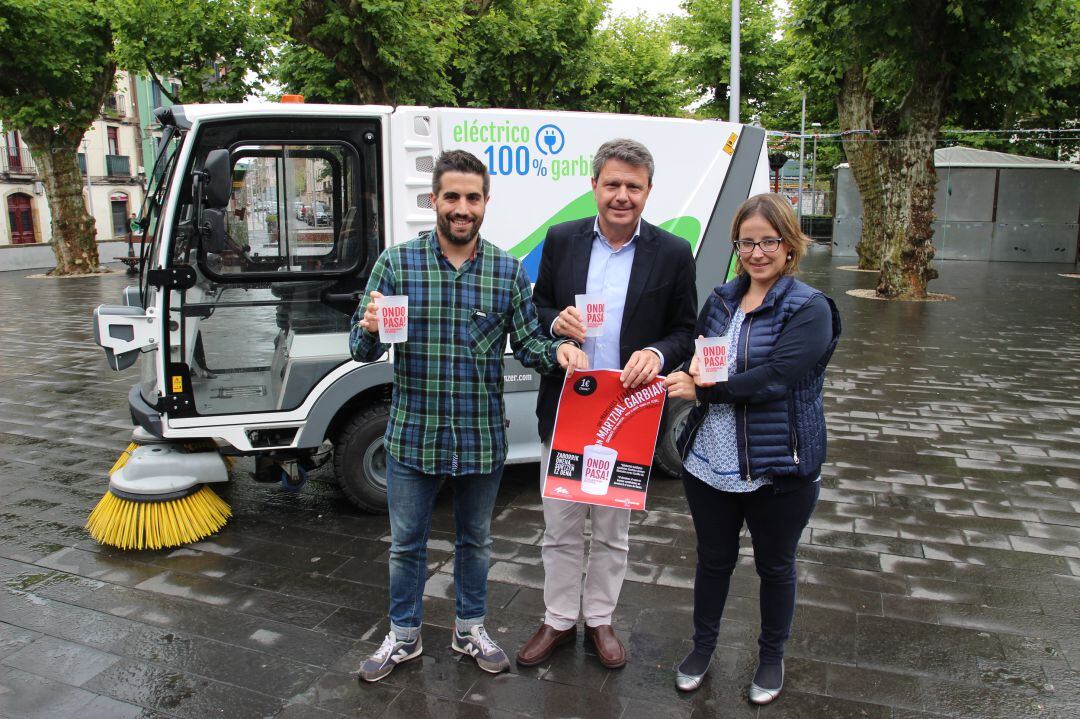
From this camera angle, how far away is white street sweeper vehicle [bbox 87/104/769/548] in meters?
4.29

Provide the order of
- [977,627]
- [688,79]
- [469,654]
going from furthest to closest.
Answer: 1. [688,79]
2. [977,627]
3. [469,654]

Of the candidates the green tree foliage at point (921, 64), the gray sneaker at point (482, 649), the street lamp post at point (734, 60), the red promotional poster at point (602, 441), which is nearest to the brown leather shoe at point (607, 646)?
the gray sneaker at point (482, 649)

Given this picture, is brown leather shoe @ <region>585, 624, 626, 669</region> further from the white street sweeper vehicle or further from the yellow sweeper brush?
the yellow sweeper brush

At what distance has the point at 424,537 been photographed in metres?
3.12

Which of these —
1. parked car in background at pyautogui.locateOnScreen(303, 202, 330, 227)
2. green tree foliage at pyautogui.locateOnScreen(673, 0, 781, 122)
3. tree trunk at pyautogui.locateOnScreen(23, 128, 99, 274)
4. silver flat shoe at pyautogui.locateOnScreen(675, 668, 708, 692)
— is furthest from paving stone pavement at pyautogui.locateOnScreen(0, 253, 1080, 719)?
green tree foliage at pyautogui.locateOnScreen(673, 0, 781, 122)

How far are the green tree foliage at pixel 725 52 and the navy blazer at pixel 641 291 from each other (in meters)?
23.9

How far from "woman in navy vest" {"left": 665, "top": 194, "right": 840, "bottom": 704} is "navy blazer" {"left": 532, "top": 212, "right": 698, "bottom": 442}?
0.18 meters

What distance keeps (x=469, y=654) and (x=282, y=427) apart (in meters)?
1.91

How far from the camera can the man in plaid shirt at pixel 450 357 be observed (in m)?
2.94

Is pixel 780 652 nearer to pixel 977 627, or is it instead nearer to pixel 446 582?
pixel 977 627

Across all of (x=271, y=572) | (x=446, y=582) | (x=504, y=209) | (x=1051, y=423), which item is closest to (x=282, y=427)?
(x=271, y=572)

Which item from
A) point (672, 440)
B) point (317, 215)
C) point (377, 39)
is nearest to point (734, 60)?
point (377, 39)

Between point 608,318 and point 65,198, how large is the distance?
22.0 meters

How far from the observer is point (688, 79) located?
88.4 ft
